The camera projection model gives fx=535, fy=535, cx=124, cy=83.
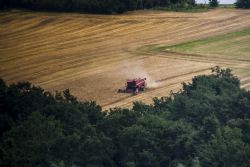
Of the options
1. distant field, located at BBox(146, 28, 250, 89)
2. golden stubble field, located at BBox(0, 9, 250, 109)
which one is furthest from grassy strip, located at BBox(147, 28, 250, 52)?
golden stubble field, located at BBox(0, 9, 250, 109)

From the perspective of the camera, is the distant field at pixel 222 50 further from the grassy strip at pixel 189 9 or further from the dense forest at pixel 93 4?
the dense forest at pixel 93 4

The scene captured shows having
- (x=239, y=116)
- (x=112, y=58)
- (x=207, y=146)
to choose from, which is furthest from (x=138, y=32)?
(x=207, y=146)

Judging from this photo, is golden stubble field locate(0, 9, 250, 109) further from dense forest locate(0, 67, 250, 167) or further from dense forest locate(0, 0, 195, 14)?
dense forest locate(0, 67, 250, 167)

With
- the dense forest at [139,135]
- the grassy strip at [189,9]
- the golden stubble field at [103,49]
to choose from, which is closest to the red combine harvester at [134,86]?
the golden stubble field at [103,49]

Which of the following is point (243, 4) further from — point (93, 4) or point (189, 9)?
point (93, 4)

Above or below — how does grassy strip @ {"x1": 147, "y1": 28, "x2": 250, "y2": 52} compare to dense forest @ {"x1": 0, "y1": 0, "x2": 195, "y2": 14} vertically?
below

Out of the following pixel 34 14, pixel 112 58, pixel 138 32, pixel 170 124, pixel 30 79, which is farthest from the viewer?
pixel 34 14

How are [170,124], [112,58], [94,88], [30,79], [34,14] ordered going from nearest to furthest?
[170,124] < [94,88] < [30,79] < [112,58] < [34,14]

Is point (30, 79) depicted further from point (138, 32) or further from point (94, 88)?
point (138, 32)
